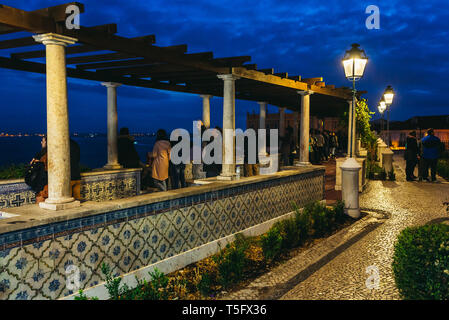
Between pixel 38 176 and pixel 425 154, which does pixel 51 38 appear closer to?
pixel 38 176

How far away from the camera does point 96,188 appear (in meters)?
8.09

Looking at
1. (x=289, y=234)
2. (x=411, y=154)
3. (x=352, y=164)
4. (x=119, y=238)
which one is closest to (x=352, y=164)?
(x=352, y=164)

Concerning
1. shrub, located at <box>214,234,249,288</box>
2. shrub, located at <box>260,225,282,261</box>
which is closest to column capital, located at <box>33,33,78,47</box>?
shrub, located at <box>214,234,249,288</box>

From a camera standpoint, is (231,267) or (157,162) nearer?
(231,267)

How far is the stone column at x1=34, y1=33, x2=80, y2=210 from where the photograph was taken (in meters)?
4.31

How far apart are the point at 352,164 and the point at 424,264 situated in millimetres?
4969

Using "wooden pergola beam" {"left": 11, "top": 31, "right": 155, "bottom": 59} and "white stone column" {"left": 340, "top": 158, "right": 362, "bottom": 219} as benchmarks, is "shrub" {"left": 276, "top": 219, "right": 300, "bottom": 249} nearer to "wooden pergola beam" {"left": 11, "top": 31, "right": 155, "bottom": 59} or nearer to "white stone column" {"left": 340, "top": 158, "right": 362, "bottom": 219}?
"white stone column" {"left": 340, "top": 158, "right": 362, "bottom": 219}

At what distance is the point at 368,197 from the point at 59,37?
31.0ft

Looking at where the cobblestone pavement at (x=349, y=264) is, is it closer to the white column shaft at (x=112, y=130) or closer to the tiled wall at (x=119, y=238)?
the tiled wall at (x=119, y=238)

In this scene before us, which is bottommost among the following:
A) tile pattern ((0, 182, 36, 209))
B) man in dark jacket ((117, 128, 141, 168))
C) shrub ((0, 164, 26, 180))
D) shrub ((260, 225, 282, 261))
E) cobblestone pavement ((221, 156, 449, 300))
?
cobblestone pavement ((221, 156, 449, 300))

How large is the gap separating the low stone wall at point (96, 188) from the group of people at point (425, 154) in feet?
33.3

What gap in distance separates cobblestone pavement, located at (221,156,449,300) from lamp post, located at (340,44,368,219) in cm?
42
